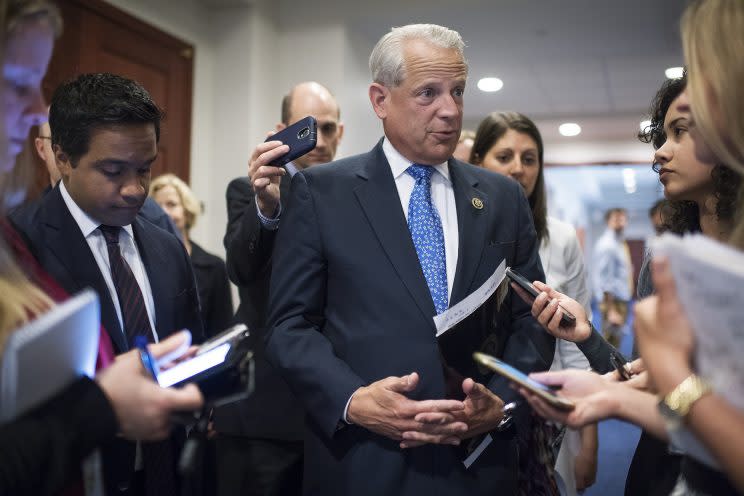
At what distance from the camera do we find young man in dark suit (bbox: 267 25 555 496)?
1.55 meters

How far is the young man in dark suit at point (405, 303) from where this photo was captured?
1.55m

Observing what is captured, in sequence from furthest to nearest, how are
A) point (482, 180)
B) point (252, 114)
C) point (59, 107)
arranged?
point (252, 114) → point (482, 180) → point (59, 107)

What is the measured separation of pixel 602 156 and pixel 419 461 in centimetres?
869

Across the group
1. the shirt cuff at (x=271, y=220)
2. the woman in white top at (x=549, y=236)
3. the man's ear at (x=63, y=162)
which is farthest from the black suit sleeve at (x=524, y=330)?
the man's ear at (x=63, y=162)

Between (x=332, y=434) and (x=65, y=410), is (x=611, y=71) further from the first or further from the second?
(x=65, y=410)

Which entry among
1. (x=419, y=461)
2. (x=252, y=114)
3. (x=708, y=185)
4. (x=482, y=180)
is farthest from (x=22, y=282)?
(x=252, y=114)

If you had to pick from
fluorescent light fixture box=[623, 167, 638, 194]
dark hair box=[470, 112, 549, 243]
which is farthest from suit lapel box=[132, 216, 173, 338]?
fluorescent light fixture box=[623, 167, 638, 194]

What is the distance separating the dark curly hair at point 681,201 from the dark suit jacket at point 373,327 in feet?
1.62

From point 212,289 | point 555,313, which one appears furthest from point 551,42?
point 555,313

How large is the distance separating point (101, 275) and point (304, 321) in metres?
0.48

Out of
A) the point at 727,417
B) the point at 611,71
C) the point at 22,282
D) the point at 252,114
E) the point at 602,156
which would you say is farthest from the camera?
the point at 602,156

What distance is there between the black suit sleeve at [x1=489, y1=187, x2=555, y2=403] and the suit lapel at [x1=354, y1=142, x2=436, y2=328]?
0.80 ft

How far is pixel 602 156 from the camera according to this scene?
9.53 meters

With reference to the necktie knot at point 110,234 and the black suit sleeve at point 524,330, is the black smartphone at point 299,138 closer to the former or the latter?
the necktie knot at point 110,234
